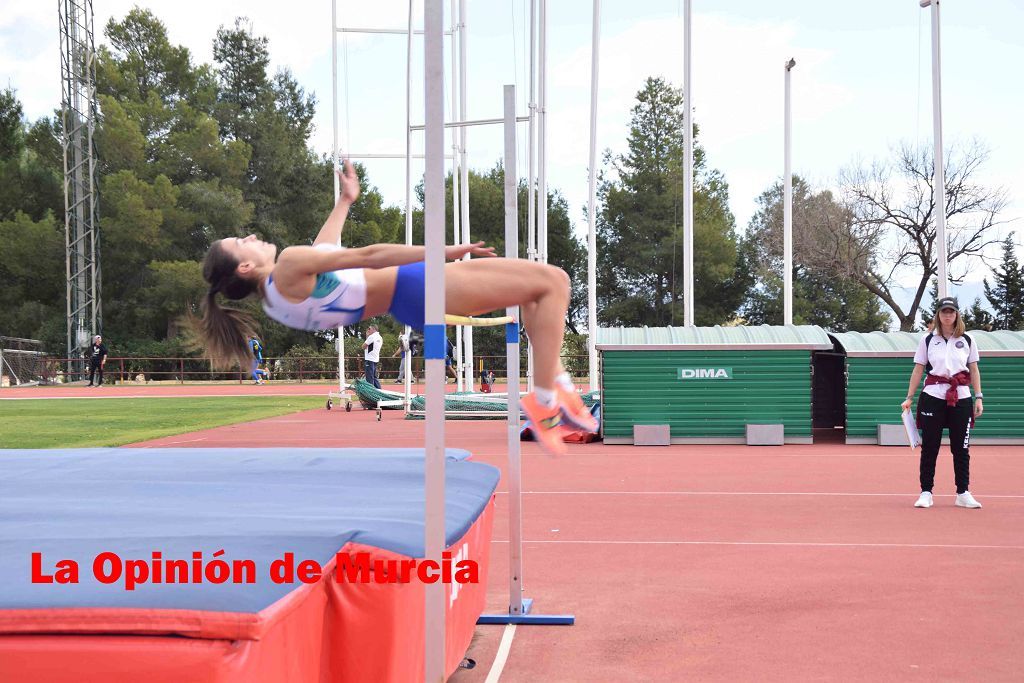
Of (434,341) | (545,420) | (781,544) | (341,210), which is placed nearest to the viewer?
(434,341)

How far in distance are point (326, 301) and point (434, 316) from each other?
1.55ft

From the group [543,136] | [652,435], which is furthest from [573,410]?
[543,136]

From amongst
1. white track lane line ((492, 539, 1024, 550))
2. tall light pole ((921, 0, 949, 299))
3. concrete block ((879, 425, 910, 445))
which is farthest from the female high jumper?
tall light pole ((921, 0, 949, 299))

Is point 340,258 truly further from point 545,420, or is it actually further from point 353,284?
point 545,420

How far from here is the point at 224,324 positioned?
337 cm

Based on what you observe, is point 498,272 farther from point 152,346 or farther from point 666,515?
point 152,346

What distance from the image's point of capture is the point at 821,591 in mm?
5086

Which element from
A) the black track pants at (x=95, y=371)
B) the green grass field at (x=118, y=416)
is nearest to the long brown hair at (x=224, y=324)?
the green grass field at (x=118, y=416)

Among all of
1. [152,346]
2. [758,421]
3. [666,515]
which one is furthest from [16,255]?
[666,515]

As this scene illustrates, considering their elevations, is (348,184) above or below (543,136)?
below

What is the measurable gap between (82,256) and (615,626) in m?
25.5

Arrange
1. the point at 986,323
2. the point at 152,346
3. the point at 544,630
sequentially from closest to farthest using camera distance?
the point at 544,630
the point at 152,346
the point at 986,323

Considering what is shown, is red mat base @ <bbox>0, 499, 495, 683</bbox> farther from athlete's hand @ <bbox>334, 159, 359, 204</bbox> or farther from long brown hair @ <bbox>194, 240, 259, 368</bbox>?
athlete's hand @ <bbox>334, 159, 359, 204</bbox>

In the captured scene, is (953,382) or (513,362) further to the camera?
(953,382)
